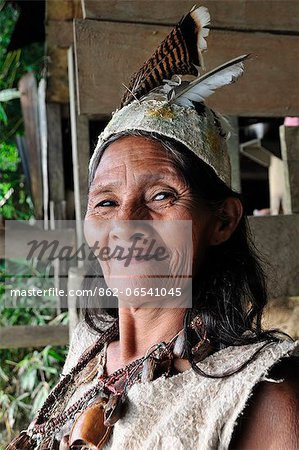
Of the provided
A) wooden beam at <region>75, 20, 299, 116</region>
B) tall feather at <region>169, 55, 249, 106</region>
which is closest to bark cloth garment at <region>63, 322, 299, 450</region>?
tall feather at <region>169, 55, 249, 106</region>

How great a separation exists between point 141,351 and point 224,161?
1.78 feet

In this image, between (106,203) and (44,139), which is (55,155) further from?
(106,203)

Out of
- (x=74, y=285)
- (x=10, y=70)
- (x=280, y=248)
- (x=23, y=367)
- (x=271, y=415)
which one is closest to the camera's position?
(x=271, y=415)

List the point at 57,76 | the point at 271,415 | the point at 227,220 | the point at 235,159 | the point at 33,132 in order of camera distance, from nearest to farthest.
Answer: the point at 271,415 < the point at 227,220 < the point at 235,159 < the point at 57,76 < the point at 33,132

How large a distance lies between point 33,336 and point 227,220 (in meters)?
2.69

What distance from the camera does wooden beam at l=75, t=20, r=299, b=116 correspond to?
7.30ft

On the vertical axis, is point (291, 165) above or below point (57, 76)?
below

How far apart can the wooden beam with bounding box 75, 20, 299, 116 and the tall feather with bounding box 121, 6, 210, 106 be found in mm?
571

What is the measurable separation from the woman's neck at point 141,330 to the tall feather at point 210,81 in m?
0.56

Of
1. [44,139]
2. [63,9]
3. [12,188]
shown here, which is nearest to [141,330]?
[63,9]

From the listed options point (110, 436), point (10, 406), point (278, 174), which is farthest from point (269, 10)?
point (10, 406)

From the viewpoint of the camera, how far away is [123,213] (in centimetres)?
149

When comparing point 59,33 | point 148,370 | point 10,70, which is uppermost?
point 10,70

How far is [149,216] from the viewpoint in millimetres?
1480
